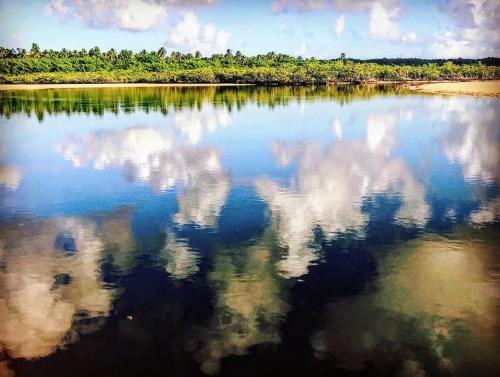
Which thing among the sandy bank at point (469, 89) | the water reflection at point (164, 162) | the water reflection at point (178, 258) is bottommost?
the water reflection at point (178, 258)

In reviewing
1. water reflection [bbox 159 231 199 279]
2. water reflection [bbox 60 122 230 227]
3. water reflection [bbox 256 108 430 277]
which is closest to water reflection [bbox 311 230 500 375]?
water reflection [bbox 256 108 430 277]

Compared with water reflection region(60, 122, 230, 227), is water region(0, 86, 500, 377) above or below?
below

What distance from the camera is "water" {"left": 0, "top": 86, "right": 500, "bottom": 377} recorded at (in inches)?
252

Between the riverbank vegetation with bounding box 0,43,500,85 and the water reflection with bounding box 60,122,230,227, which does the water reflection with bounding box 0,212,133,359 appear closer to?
the water reflection with bounding box 60,122,230,227

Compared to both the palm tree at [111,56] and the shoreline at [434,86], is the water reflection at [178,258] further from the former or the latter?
the palm tree at [111,56]

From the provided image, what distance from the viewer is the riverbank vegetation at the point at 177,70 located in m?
86.1

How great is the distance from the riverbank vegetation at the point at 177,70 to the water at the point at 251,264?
70.6 m

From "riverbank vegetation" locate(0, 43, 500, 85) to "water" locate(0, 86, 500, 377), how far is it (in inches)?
2779

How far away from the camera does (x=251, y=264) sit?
8867 mm

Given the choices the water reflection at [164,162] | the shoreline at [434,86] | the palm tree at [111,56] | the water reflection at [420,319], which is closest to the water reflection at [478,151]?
the water reflection at [420,319]

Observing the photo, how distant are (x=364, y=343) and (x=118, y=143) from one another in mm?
17180

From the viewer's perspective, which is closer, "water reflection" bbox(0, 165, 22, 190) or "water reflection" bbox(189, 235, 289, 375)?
"water reflection" bbox(189, 235, 289, 375)

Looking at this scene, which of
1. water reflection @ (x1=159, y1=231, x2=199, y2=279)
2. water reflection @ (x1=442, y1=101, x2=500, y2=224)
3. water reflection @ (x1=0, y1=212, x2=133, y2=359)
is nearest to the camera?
water reflection @ (x1=0, y1=212, x2=133, y2=359)

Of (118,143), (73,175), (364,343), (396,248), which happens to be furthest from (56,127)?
(364,343)
